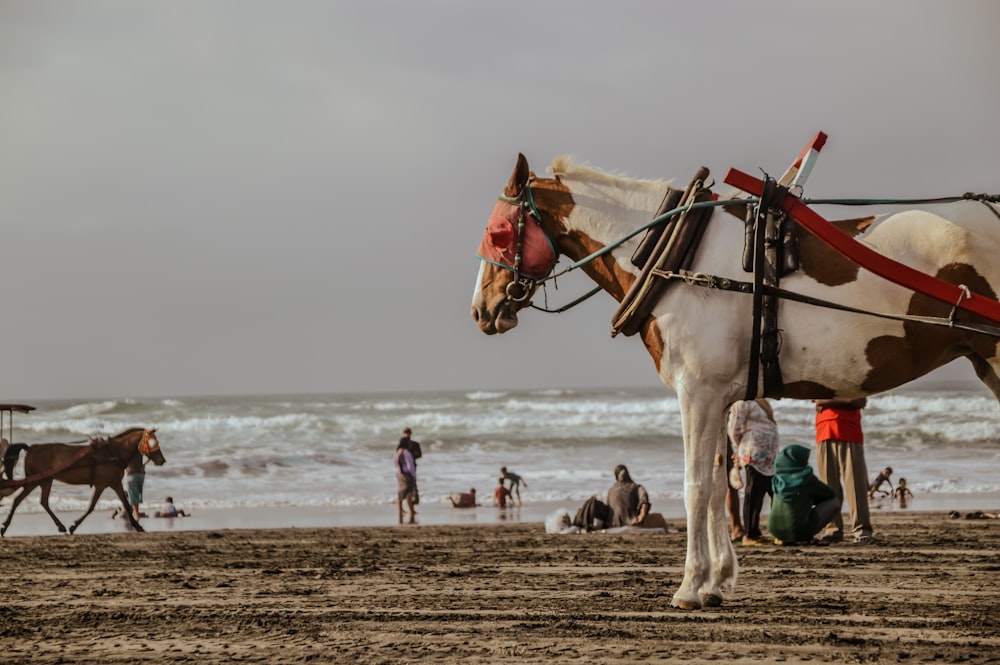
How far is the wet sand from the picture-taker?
612 centimetres

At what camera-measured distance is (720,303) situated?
268 inches

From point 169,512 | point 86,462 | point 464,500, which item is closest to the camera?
point 86,462

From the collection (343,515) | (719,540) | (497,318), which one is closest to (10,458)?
(343,515)

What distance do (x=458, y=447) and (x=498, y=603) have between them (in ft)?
101

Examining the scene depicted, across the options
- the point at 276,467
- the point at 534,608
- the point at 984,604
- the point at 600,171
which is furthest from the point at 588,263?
the point at 276,467

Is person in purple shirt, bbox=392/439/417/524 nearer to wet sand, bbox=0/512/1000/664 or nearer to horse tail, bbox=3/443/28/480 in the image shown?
wet sand, bbox=0/512/1000/664

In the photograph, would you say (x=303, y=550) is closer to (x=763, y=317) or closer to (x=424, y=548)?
(x=424, y=548)

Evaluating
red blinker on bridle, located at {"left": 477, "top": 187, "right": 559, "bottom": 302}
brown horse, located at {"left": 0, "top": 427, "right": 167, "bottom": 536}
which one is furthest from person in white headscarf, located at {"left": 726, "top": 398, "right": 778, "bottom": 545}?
brown horse, located at {"left": 0, "top": 427, "right": 167, "bottom": 536}

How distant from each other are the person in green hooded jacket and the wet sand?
0.39 meters

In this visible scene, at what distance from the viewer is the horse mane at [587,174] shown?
751 centimetres

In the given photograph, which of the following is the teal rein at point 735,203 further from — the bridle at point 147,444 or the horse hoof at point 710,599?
the bridle at point 147,444

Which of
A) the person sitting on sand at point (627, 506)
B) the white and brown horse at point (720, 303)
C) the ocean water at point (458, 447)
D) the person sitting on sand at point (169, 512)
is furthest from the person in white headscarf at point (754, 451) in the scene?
the person sitting on sand at point (169, 512)

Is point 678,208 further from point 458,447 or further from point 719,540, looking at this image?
point 458,447

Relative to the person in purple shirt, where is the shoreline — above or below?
below
